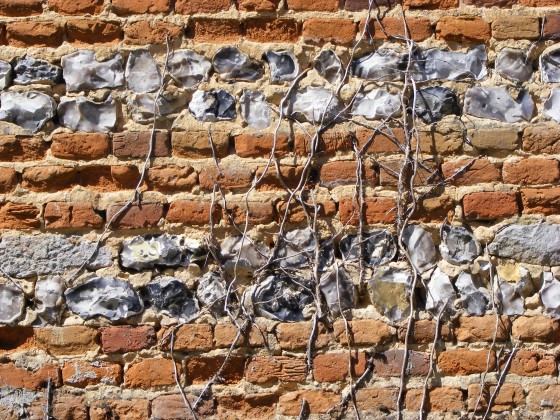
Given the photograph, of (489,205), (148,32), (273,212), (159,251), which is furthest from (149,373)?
(489,205)

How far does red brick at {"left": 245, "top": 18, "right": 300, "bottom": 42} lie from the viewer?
2.62 meters

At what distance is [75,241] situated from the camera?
2.55 m

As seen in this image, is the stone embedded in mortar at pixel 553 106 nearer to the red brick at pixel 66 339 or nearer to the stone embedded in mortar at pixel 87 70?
the stone embedded in mortar at pixel 87 70

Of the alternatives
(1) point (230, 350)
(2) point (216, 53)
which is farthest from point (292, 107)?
(1) point (230, 350)

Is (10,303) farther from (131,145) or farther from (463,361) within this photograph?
(463,361)

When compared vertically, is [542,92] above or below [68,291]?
above

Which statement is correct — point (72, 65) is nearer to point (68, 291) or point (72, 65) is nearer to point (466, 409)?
point (68, 291)

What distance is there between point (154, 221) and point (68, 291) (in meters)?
0.35

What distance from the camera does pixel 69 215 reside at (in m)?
2.54

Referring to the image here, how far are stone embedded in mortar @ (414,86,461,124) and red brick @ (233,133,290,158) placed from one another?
0.47 m

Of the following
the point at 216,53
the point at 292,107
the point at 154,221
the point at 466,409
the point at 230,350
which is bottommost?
the point at 466,409

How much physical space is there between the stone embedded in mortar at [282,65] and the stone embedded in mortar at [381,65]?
0.20m

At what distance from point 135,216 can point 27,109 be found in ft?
1.60

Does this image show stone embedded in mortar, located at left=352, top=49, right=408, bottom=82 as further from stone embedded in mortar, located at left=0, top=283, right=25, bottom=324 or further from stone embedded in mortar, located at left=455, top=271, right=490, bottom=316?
stone embedded in mortar, located at left=0, top=283, right=25, bottom=324
